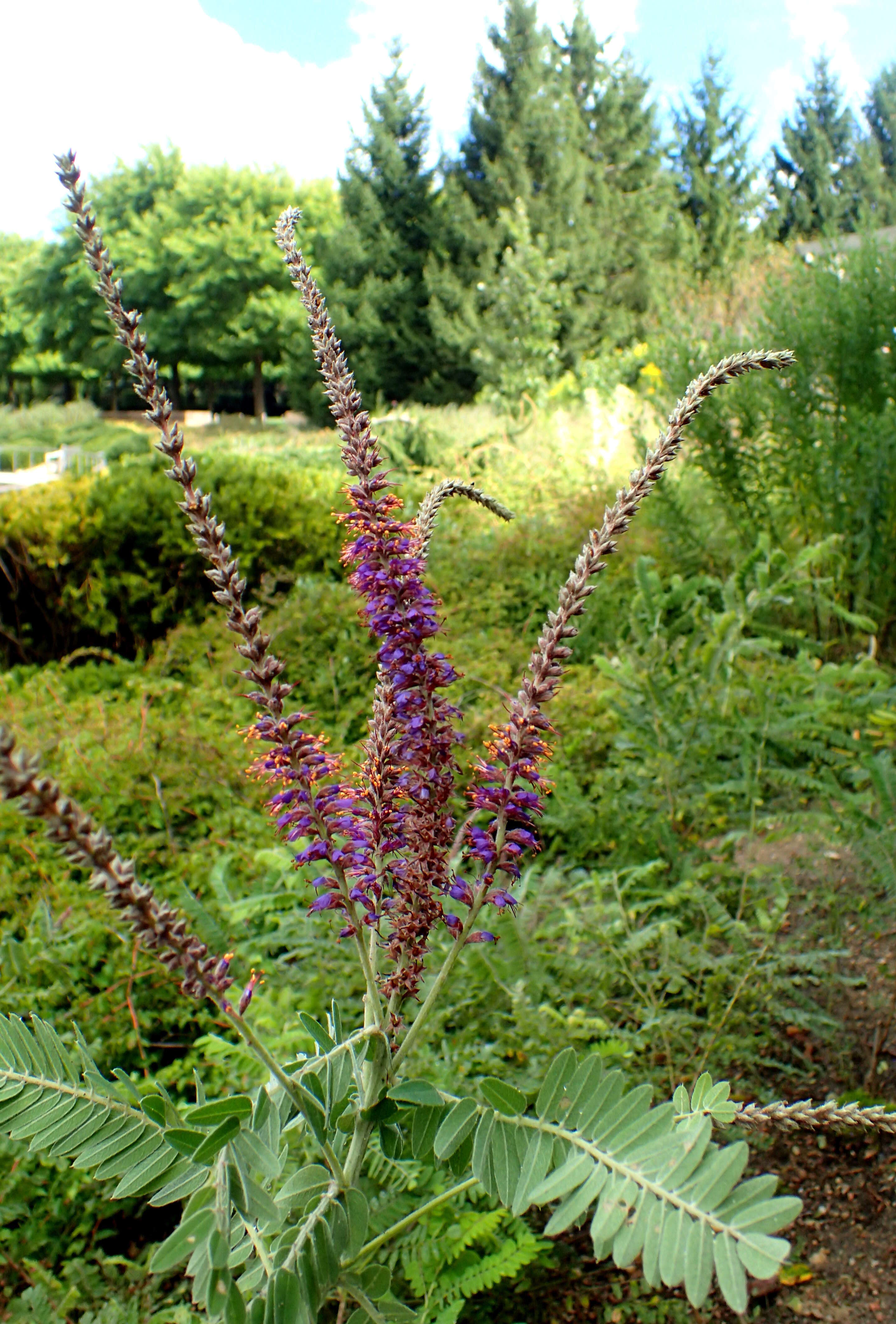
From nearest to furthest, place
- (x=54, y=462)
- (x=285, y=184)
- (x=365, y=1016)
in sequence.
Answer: (x=365, y=1016)
(x=54, y=462)
(x=285, y=184)

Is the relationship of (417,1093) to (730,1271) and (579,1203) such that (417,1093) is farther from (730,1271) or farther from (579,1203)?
(730,1271)

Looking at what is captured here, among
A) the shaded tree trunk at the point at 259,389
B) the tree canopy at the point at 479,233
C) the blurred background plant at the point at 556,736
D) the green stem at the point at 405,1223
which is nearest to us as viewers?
the green stem at the point at 405,1223

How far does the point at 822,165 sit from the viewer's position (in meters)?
42.1

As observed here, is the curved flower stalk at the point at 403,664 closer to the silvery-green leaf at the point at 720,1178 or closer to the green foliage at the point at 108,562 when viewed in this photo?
the silvery-green leaf at the point at 720,1178

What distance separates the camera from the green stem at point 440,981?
93 cm

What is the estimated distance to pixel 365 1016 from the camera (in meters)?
1.05

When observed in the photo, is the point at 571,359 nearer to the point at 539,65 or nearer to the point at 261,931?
the point at 539,65

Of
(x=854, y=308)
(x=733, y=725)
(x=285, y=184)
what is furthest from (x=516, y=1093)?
(x=285, y=184)

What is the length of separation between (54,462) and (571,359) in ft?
45.0

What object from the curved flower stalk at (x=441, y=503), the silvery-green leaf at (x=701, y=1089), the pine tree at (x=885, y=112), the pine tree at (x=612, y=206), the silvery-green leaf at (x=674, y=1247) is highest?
the pine tree at (x=885, y=112)

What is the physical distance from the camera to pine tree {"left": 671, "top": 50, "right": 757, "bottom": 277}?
32656 mm

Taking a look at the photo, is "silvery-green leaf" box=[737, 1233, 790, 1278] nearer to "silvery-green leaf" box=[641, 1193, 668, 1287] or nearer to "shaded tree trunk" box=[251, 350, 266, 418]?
"silvery-green leaf" box=[641, 1193, 668, 1287]

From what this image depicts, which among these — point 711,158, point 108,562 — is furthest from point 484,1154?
point 711,158

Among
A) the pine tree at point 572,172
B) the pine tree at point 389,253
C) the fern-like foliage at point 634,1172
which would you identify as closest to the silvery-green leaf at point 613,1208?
the fern-like foliage at point 634,1172
